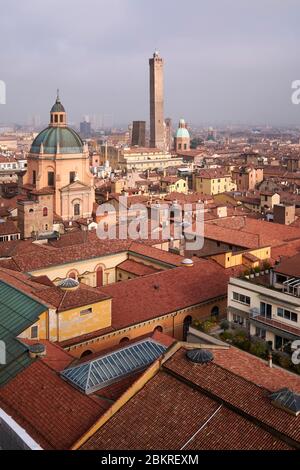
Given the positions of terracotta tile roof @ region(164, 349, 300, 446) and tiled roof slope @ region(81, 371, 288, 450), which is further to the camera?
terracotta tile roof @ region(164, 349, 300, 446)

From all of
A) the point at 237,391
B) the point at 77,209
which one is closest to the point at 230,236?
the point at 77,209

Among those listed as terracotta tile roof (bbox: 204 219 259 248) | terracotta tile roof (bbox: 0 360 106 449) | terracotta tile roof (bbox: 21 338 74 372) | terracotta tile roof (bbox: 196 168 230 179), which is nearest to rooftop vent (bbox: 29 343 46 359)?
terracotta tile roof (bbox: 21 338 74 372)

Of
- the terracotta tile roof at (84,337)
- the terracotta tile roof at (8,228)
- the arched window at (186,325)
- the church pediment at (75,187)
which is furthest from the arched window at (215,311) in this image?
the church pediment at (75,187)

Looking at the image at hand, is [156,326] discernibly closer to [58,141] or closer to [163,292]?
[163,292]

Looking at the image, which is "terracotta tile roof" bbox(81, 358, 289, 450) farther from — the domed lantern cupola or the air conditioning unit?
the domed lantern cupola

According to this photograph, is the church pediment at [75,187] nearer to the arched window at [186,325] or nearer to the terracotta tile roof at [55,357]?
the arched window at [186,325]
